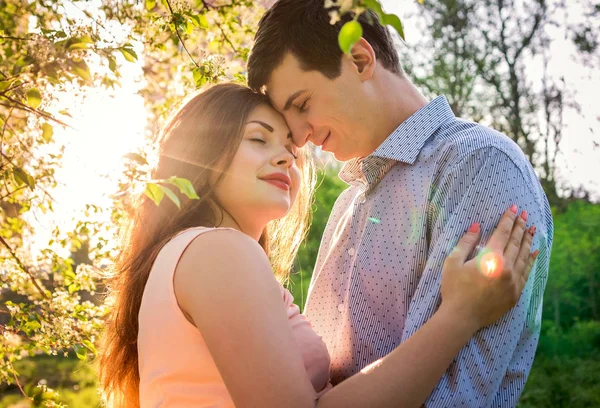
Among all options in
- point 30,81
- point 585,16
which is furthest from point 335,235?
point 585,16

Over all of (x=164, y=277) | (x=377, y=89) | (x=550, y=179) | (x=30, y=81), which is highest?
(x=30, y=81)

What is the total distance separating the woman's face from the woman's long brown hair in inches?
1.6

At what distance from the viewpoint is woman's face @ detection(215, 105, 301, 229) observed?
2.60 metres

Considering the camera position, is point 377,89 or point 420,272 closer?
point 420,272

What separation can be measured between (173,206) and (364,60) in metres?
1.04

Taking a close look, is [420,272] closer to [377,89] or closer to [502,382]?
[502,382]

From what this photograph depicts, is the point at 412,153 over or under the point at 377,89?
under

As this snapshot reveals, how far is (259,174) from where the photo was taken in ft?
8.55

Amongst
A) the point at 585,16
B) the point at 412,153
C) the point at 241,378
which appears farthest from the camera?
the point at 585,16

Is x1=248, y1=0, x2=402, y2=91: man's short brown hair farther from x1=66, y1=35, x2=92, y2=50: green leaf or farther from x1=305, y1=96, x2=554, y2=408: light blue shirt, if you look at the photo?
x1=66, y1=35, x2=92, y2=50: green leaf

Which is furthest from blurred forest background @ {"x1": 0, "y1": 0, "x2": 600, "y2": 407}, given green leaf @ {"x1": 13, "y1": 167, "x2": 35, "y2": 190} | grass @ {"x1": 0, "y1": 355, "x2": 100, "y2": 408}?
grass @ {"x1": 0, "y1": 355, "x2": 100, "y2": 408}

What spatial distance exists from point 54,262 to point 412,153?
2175 millimetres

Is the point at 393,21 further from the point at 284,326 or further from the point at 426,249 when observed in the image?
the point at 426,249

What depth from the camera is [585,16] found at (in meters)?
11.2
